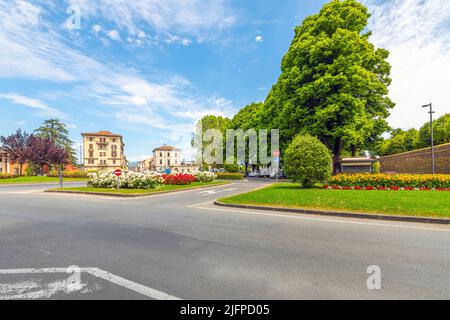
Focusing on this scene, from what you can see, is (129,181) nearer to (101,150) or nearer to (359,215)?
(359,215)

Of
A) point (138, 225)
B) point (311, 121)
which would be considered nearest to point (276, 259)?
point (138, 225)

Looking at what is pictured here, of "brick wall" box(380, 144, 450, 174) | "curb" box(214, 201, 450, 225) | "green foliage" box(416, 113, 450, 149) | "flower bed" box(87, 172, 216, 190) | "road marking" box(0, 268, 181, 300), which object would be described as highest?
"green foliage" box(416, 113, 450, 149)

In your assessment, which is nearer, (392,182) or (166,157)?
(392,182)

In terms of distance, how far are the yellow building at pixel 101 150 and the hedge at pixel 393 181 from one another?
242 ft

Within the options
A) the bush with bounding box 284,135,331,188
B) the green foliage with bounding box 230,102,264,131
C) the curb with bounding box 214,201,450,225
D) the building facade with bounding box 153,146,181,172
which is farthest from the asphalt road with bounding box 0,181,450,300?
the building facade with bounding box 153,146,181,172

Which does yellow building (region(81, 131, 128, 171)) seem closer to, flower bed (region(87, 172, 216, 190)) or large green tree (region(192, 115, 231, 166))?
large green tree (region(192, 115, 231, 166))

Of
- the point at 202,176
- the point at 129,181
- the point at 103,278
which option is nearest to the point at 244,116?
the point at 202,176

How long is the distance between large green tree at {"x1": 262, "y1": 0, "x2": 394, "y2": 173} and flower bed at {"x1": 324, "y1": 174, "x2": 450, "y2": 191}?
4.40 metres

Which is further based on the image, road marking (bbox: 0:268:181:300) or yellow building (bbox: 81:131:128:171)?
yellow building (bbox: 81:131:128:171)

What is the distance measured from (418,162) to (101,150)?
280 feet

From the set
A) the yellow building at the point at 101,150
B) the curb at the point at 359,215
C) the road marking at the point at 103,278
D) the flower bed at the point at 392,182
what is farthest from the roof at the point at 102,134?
the road marking at the point at 103,278

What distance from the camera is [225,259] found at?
3652 millimetres

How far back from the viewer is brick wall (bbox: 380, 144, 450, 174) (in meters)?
18.8

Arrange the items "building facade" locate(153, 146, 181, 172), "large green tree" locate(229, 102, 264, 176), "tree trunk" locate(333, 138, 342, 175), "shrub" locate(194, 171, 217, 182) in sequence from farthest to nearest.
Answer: "building facade" locate(153, 146, 181, 172) → "large green tree" locate(229, 102, 264, 176) → "shrub" locate(194, 171, 217, 182) → "tree trunk" locate(333, 138, 342, 175)
